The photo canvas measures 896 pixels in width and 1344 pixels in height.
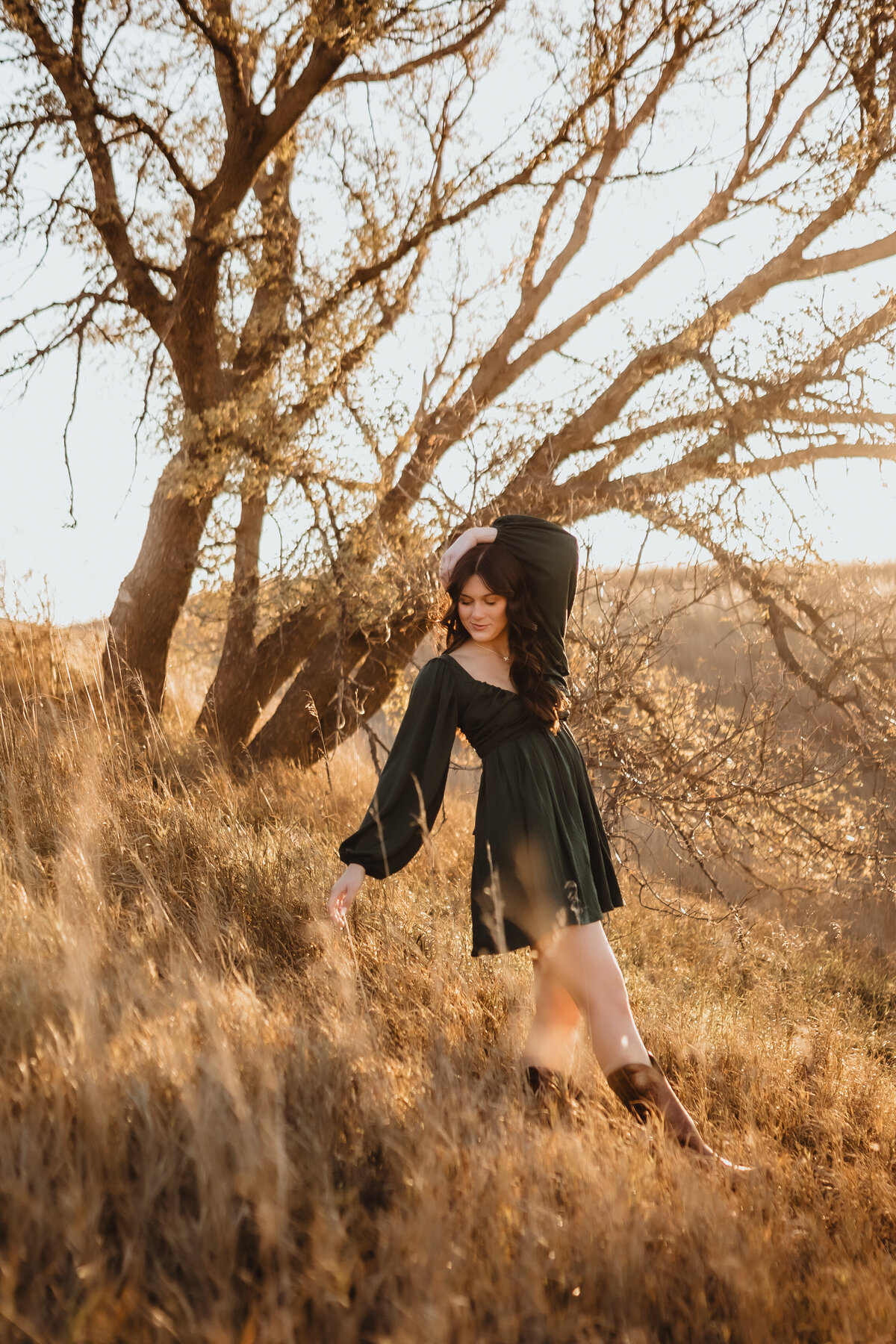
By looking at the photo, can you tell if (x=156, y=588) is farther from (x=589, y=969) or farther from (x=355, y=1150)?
(x=355, y=1150)

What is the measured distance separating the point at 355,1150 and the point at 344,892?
751 millimetres

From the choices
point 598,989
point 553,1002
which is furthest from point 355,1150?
point 553,1002

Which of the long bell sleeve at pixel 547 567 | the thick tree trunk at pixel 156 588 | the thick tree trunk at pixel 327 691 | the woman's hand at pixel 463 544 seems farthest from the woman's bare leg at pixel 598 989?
the thick tree trunk at pixel 156 588

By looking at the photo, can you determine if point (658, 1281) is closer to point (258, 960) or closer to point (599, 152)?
point (258, 960)

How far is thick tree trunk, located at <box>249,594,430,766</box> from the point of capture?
19.3ft

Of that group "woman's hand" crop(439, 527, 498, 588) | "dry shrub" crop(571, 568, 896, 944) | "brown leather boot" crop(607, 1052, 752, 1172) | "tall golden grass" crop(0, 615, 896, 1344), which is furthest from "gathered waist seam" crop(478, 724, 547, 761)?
"dry shrub" crop(571, 568, 896, 944)

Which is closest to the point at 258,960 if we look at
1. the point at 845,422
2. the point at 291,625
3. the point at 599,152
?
the point at 291,625

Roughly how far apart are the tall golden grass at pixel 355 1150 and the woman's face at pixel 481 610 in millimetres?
813

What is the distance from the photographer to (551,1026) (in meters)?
2.64

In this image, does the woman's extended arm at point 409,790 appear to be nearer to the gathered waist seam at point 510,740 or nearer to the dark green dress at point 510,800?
the dark green dress at point 510,800

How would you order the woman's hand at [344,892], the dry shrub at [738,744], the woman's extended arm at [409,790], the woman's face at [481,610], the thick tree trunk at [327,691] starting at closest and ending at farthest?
the woman's hand at [344,892] < the woman's extended arm at [409,790] < the woman's face at [481,610] < the dry shrub at [738,744] < the thick tree trunk at [327,691]

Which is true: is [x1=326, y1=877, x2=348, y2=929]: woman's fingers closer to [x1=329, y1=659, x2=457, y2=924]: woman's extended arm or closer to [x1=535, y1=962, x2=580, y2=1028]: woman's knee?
[x1=329, y1=659, x2=457, y2=924]: woman's extended arm

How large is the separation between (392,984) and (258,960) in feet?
1.72

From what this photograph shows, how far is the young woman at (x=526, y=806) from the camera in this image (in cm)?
243
